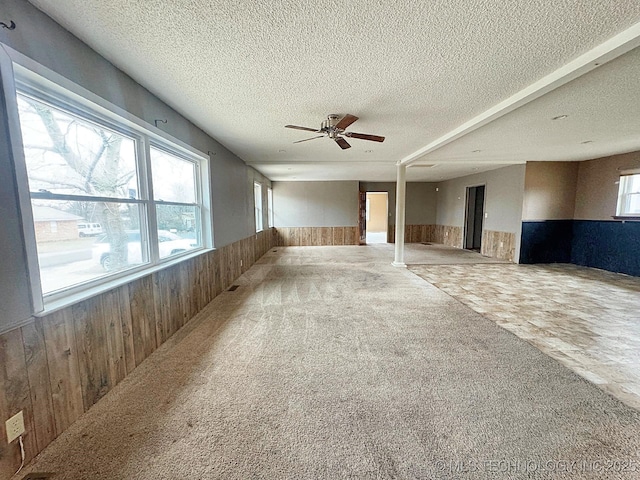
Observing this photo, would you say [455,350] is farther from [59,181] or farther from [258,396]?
[59,181]

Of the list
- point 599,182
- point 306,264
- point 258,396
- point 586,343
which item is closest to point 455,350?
point 586,343

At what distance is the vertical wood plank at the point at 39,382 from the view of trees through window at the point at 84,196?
325mm

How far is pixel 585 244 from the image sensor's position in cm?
626

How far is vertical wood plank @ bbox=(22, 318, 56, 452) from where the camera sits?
4.56ft

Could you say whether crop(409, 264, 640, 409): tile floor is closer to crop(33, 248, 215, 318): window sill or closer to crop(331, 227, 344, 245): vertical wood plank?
crop(33, 248, 215, 318): window sill

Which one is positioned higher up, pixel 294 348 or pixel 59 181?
pixel 59 181

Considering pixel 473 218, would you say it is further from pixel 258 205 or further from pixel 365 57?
pixel 365 57

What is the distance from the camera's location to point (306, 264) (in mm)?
6676

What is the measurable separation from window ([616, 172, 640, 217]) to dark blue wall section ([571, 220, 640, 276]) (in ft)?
0.76

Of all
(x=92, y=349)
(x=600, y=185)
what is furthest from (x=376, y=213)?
(x=92, y=349)

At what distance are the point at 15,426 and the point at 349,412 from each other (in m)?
1.76

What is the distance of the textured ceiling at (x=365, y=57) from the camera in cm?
155

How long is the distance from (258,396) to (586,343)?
313cm

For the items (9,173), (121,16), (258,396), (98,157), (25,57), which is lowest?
(258,396)
